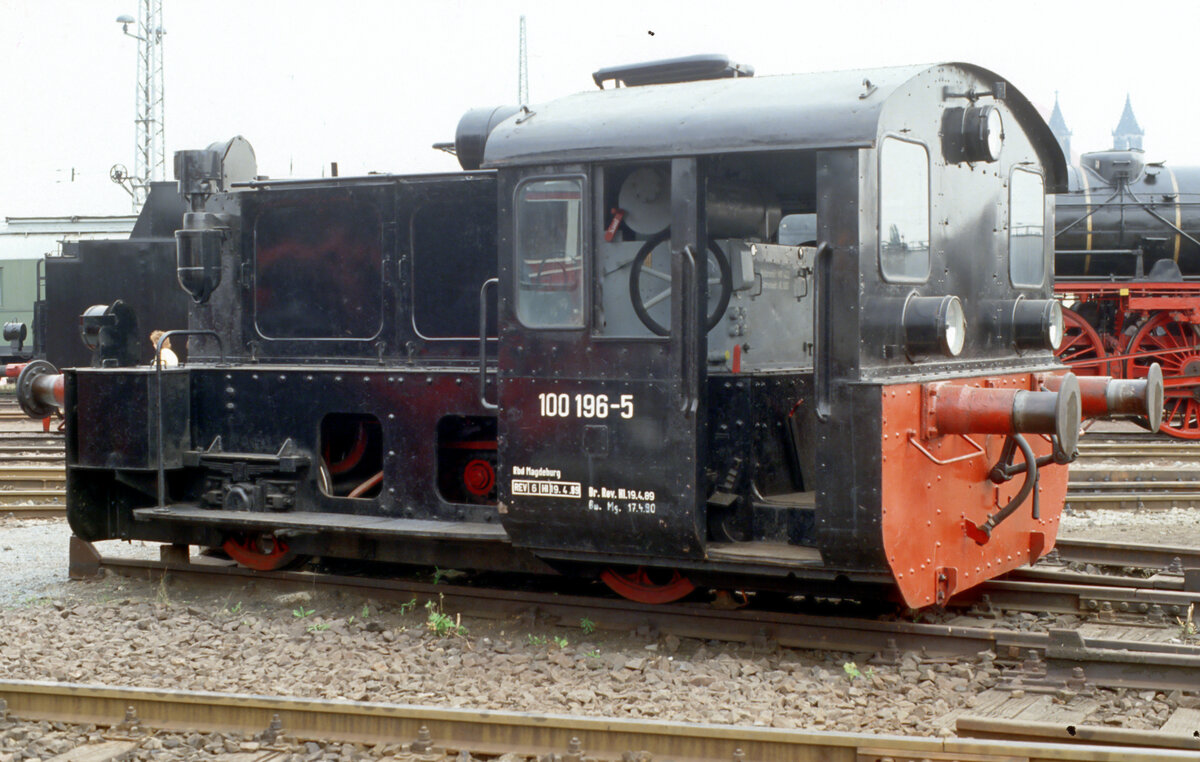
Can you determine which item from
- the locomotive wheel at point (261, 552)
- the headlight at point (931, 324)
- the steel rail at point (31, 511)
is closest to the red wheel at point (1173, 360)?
the headlight at point (931, 324)

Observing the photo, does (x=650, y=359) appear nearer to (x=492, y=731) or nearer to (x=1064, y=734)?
(x=492, y=731)

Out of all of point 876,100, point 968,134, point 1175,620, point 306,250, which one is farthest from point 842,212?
point 306,250

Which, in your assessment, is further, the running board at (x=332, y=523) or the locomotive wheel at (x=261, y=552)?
the locomotive wheel at (x=261, y=552)

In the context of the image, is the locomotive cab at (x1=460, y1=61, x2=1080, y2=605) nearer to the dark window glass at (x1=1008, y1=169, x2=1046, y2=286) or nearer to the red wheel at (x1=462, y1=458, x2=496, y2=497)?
the dark window glass at (x1=1008, y1=169, x2=1046, y2=286)

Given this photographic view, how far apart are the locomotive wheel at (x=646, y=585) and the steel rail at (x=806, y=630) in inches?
5.6

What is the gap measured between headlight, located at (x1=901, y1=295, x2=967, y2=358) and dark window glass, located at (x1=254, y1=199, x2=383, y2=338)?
327cm

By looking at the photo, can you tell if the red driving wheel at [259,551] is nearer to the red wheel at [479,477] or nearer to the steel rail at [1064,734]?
the red wheel at [479,477]

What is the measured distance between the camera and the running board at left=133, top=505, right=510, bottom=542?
6555 mm

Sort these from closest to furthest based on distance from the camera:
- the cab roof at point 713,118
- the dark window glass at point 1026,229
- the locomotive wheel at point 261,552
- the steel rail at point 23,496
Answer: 1. the cab roof at point 713,118
2. the dark window glass at point 1026,229
3. the locomotive wheel at point 261,552
4. the steel rail at point 23,496

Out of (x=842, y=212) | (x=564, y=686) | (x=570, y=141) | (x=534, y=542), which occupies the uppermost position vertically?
(x=570, y=141)

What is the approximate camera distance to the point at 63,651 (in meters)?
6.11

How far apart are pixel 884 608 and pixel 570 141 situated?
9.50 ft

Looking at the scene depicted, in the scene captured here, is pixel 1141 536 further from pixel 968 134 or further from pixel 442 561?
pixel 442 561

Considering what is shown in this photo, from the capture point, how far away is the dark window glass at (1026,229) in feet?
22.3
